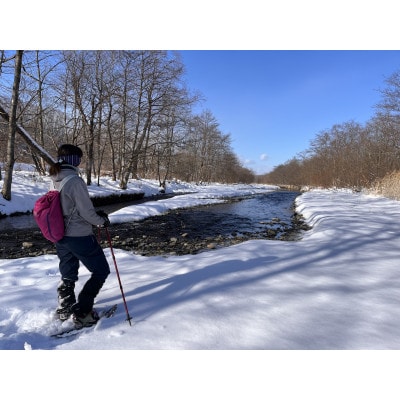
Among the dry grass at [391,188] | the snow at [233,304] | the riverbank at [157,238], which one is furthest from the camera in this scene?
the dry grass at [391,188]

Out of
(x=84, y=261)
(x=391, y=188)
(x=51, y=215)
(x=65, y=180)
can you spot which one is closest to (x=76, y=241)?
(x=84, y=261)

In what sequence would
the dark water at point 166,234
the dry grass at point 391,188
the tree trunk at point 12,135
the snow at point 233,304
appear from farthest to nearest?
1. the dry grass at point 391,188
2. the tree trunk at point 12,135
3. the dark water at point 166,234
4. the snow at point 233,304

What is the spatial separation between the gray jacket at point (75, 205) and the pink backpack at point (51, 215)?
0.05 metres

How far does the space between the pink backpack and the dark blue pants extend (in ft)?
0.49

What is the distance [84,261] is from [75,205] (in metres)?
0.65

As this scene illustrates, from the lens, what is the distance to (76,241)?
2762mm

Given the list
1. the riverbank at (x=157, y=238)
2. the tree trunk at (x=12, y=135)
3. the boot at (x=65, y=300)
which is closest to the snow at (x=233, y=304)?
the boot at (x=65, y=300)

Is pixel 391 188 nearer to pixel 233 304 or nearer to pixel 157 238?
pixel 157 238

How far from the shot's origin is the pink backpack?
8.62 ft

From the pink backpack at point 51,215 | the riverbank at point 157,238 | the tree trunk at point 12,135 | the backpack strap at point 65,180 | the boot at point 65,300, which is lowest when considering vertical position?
the riverbank at point 157,238

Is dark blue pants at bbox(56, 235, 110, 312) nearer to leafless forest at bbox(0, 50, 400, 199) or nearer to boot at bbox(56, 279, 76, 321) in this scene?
boot at bbox(56, 279, 76, 321)

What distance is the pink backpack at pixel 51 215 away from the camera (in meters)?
2.63

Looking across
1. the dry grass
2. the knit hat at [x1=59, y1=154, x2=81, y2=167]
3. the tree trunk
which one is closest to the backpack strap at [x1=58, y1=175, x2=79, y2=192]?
the knit hat at [x1=59, y1=154, x2=81, y2=167]

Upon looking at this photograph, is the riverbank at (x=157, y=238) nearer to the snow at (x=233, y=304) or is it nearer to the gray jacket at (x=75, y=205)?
the snow at (x=233, y=304)
